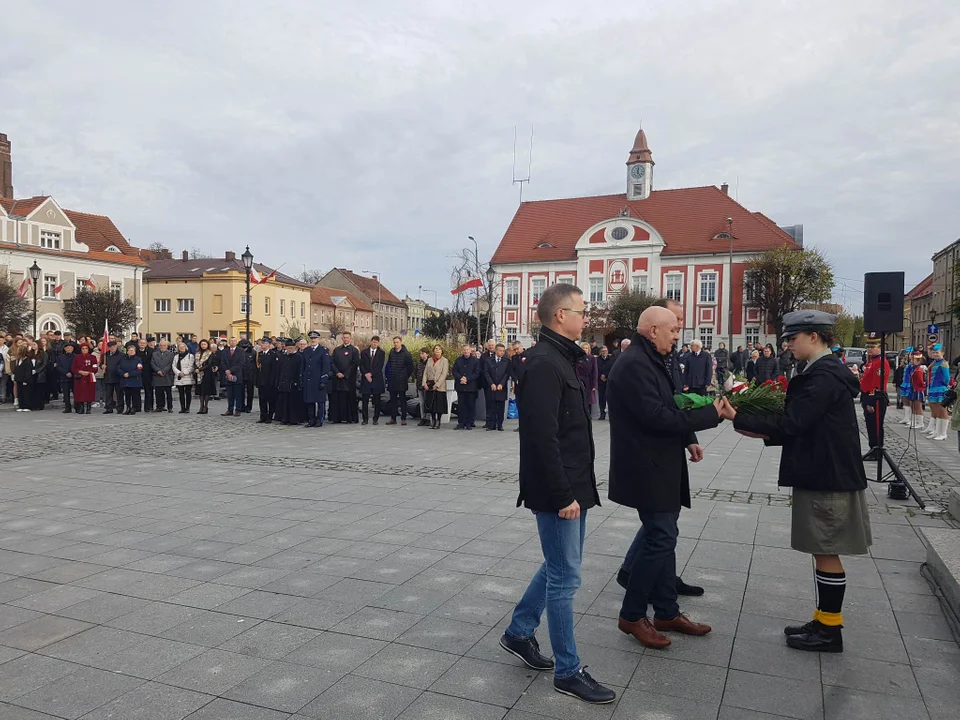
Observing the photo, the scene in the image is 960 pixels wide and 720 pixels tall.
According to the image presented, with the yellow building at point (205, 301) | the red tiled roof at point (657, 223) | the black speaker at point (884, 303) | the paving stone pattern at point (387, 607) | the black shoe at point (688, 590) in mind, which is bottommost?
the paving stone pattern at point (387, 607)

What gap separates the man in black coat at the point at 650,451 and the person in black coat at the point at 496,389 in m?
11.8

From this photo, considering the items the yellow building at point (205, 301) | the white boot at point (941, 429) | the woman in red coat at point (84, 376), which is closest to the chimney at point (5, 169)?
the yellow building at point (205, 301)

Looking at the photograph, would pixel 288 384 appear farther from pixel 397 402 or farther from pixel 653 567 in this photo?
pixel 653 567

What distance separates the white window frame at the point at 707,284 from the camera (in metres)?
67.7

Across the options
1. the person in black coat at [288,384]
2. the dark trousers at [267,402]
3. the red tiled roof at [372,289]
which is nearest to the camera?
the person in black coat at [288,384]

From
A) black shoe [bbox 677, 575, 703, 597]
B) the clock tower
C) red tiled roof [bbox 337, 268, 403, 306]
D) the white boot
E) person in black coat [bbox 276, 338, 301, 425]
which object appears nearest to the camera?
Result: black shoe [bbox 677, 575, 703, 597]

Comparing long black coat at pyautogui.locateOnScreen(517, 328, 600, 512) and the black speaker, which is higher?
the black speaker

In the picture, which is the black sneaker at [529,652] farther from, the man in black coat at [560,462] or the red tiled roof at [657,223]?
the red tiled roof at [657,223]

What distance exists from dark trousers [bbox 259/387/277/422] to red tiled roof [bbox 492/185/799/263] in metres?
55.3

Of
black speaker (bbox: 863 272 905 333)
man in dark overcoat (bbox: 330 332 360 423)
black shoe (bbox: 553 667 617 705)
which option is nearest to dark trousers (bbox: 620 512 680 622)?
black shoe (bbox: 553 667 617 705)

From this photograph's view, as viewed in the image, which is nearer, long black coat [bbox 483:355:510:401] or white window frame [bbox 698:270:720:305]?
long black coat [bbox 483:355:510:401]

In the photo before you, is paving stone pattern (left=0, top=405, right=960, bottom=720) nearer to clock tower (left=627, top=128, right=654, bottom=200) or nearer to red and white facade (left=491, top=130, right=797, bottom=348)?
red and white facade (left=491, top=130, right=797, bottom=348)

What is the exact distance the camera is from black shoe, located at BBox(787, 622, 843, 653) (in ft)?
13.6

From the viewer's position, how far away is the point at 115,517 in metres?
7.33
